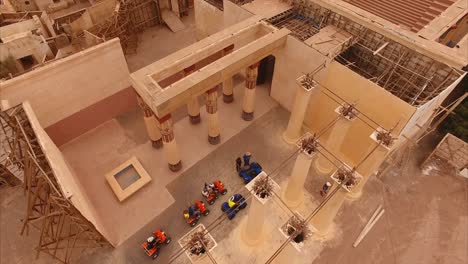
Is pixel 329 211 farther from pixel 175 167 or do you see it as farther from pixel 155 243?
pixel 175 167

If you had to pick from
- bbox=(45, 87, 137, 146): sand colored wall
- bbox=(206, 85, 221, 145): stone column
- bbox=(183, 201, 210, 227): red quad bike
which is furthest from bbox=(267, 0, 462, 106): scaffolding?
bbox=(183, 201, 210, 227): red quad bike

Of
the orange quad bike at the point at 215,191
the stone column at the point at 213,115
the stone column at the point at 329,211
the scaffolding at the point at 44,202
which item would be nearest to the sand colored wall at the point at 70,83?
the scaffolding at the point at 44,202

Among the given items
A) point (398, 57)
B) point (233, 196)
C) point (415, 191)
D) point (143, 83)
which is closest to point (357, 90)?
point (398, 57)

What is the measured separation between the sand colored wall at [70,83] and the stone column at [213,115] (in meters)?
8.68

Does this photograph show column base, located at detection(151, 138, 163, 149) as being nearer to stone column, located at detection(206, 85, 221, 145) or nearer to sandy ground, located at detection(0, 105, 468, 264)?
sandy ground, located at detection(0, 105, 468, 264)

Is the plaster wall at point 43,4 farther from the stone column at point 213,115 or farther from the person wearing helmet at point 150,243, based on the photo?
the person wearing helmet at point 150,243

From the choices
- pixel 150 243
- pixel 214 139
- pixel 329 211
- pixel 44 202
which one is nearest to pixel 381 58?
pixel 329 211

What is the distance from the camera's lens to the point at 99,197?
889 inches

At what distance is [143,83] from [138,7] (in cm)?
1985

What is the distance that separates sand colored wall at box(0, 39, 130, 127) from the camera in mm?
20281

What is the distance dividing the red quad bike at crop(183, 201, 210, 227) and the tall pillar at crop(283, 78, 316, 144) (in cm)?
998

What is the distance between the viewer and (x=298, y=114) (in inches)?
953

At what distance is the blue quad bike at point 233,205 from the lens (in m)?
21.5

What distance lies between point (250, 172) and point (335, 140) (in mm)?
7183
